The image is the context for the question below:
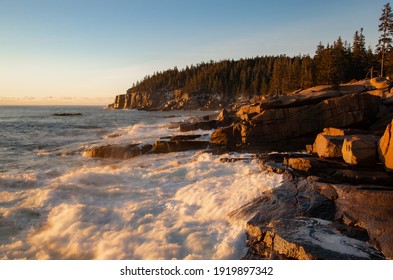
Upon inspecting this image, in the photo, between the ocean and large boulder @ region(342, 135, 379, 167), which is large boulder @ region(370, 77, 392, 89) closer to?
large boulder @ region(342, 135, 379, 167)

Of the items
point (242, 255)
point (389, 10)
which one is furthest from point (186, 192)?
point (389, 10)

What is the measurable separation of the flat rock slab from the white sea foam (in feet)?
3.37

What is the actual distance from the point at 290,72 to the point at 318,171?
6004 centimetres

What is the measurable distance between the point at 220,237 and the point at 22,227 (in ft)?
24.5

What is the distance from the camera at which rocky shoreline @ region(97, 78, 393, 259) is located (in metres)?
7.68

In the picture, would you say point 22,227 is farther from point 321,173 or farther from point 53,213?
point 321,173

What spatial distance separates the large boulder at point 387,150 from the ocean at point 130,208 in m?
4.77

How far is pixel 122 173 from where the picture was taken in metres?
16.5

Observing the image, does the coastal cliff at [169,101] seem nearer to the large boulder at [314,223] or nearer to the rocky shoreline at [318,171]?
the rocky shoreline at [318,171]

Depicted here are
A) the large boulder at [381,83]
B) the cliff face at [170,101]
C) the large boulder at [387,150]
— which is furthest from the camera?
the cliff face at [170,101]

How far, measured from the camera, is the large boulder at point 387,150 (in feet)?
39.5

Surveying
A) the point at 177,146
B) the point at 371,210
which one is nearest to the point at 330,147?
the point at 371,210

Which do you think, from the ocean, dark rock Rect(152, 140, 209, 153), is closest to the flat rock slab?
the ocean

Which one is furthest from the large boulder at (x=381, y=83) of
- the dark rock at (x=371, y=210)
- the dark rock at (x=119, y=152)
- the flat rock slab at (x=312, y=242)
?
the flat rock slab at (x=312, y=242)
